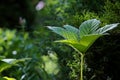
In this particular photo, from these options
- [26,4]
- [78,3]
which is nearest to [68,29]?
[78,3]

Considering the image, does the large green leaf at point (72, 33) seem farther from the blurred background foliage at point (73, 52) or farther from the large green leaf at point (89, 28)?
the blurred background foliage at point (73, 52)

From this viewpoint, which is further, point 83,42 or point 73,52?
point 73,52

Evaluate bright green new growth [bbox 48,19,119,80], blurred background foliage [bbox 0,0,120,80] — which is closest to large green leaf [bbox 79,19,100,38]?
bright green new growth [bbox 48,19,119,80]

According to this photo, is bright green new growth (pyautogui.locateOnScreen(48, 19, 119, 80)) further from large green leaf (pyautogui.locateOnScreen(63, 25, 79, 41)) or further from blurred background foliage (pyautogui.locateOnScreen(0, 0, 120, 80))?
blurred background foliage (pyautogui.locateOnScreen(0, 0, 120, 80))

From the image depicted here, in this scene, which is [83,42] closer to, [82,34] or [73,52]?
[82,34]

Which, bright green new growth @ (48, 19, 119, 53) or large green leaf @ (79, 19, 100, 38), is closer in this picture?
bright green new growth @ (48, 19, 119, 53)

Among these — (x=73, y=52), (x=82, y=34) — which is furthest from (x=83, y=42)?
(x=73, y=52)

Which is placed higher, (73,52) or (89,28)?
(89,28)

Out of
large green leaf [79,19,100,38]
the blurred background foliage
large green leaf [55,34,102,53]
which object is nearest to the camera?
large green leaf [55,34,102,53]

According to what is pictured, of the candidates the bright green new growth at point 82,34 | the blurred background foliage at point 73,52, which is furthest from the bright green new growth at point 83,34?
the blurred background foliage at point 73,52

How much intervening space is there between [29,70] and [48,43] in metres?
0.31

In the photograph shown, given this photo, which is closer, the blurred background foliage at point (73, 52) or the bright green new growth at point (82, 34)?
the bright green new growth at point (82, 34)

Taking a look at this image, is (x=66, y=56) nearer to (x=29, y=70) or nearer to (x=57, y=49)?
(x=57, y=49)

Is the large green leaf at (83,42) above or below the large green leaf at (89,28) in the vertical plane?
below
